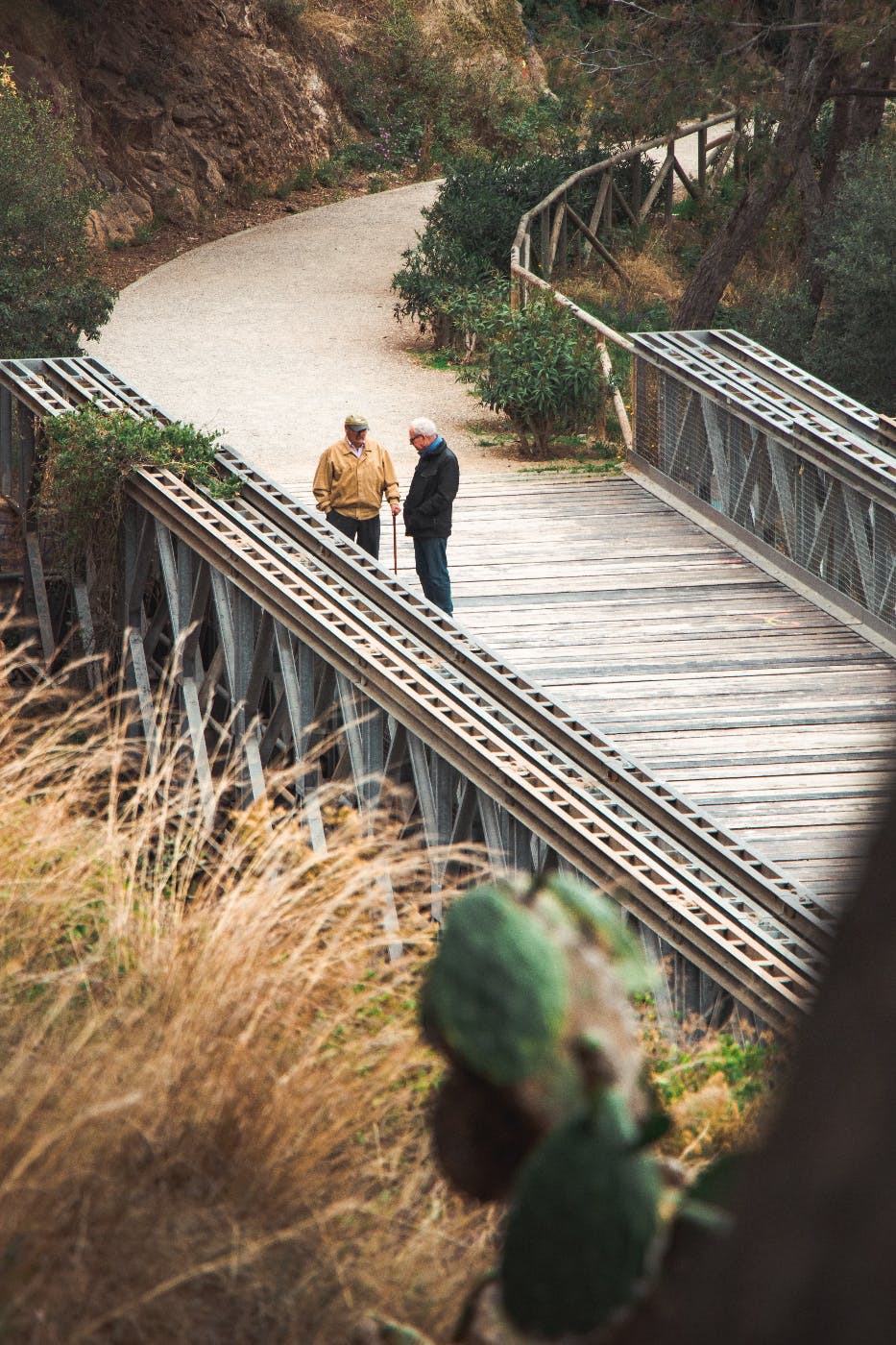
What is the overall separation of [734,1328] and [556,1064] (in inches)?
39.5

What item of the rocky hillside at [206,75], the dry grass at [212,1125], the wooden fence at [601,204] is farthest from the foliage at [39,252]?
the dry grass at [212,1125]

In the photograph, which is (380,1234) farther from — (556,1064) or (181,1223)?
(556,1064)

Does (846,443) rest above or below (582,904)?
below

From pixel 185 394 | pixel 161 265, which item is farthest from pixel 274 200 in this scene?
pixel 185 394

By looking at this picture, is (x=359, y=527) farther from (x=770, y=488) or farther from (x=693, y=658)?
(x=770, y=488)

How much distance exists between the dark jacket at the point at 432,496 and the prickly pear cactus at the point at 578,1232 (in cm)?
844

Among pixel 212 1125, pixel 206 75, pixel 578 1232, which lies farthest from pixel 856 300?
pixel 578 1232

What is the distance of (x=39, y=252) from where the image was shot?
718 inches

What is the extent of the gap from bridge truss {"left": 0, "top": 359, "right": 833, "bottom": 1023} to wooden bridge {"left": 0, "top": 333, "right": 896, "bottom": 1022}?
0.02 m

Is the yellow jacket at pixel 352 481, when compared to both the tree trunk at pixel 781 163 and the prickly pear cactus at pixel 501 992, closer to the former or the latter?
the prickly pear cactus at pixel 501 992

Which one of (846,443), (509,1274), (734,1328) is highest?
(734,1328)

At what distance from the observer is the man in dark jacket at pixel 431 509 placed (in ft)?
34.8

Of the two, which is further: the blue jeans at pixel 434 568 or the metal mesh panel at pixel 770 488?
the metal mesh panel at pixel 770 488

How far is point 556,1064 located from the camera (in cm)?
254
